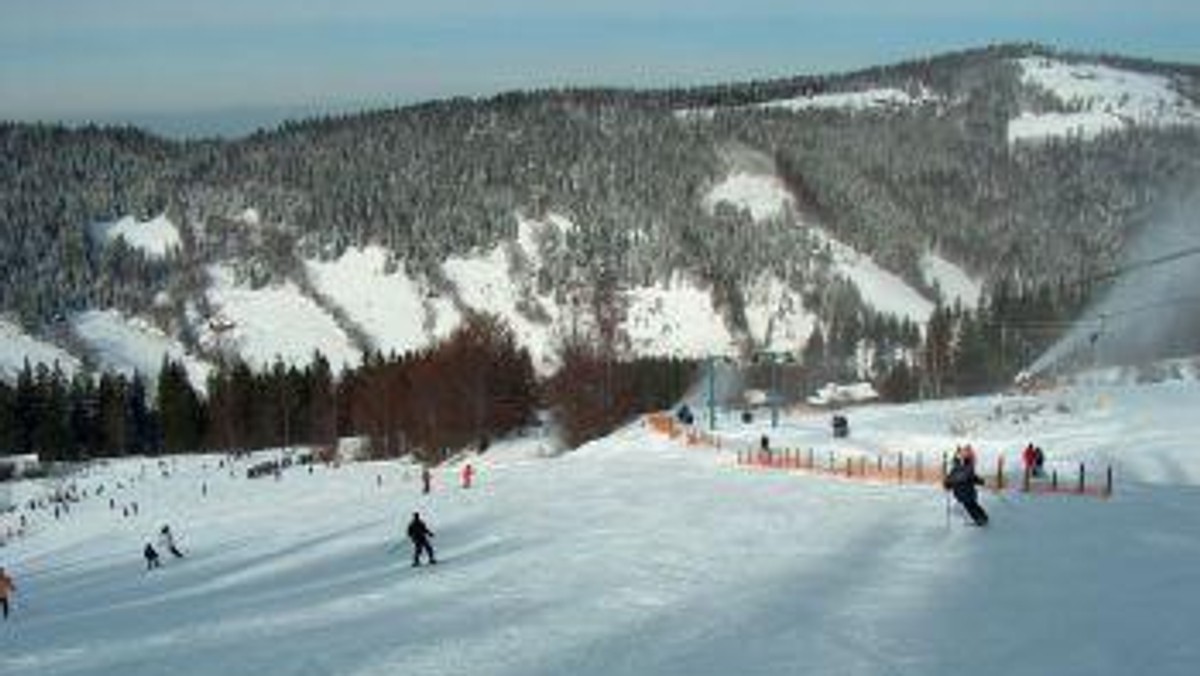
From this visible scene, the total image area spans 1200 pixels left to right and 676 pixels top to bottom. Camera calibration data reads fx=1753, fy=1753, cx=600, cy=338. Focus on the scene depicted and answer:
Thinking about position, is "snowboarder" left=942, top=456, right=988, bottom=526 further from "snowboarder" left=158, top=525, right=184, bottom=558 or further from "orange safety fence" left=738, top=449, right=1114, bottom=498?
"snowboarder" left=158, top=525, right=184, bottom=558

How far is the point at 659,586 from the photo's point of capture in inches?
1209

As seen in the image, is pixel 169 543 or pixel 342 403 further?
pixel 342 403

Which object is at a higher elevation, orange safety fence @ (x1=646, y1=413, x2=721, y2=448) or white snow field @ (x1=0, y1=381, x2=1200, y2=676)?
orange safety fence @ (x1=646, y1=413, x2=721, y2=448)

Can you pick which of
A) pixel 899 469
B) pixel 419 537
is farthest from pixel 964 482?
pixel 899 469

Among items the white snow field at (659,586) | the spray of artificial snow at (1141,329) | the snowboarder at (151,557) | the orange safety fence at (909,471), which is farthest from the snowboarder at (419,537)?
the spray of artificial snow at (1141,329)

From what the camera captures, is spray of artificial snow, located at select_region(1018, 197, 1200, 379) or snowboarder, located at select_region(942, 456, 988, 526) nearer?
snowboarder, located at select_region(942, 456, 988, 526)

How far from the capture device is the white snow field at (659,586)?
2355 cm

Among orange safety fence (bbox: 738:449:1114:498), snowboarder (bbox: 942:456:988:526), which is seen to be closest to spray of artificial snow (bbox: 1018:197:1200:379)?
orange safety fence (bbox: 738:449:1114:498)

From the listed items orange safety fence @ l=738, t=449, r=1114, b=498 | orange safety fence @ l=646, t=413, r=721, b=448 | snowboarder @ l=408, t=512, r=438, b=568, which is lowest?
snowboarder @ l=408, t=512, r=438, b=568

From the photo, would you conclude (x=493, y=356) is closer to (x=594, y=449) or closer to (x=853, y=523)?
(x=594, y=449)

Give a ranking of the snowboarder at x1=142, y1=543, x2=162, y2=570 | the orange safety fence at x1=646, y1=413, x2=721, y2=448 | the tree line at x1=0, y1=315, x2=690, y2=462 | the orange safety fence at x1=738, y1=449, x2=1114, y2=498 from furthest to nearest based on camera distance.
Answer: the tree line at x1=0, y1=315, x2=690, y2=462 < the orange safety fence at x1=646, y1=413, x2=721, y2=448 < the snowboarder at x1=142, y1=543, x2=162, y2=570 < the orange safety fence at x1=738, y1=449, x2=1114, y2=498

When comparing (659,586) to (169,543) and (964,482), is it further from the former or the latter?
(169,543)

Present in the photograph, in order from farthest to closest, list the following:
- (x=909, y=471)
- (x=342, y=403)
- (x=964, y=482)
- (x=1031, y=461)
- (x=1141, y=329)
Result: (x=1141, y=329) → (x=342, y=403) → (x=909, y=471) → (x=1031, y=461) → (x=964, y=482)

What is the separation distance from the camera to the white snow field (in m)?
23.5
